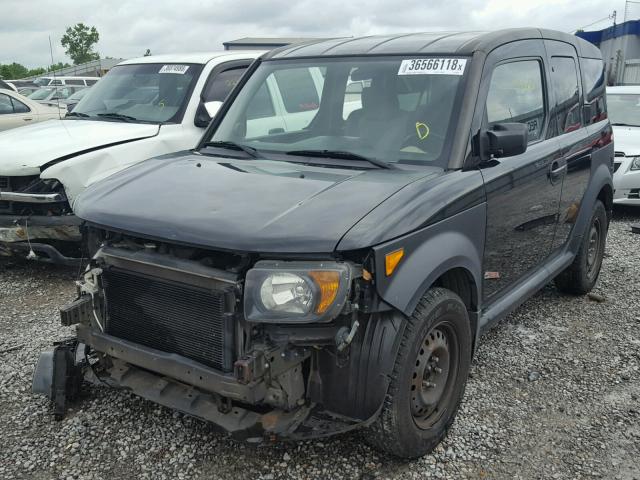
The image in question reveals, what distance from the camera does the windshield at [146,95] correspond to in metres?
6.35

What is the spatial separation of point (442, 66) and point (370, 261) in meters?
1.51

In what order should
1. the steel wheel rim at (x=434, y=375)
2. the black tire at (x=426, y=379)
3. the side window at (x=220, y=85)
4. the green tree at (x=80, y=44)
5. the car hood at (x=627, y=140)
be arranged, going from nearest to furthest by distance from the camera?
the black tire at (x=426, y=379) → the steel wheel rim at (x=434, y=375) → the side window at (x=220, y=85) → the car hood at (x=627, y=140) → the green tree at (x=80, y=44)

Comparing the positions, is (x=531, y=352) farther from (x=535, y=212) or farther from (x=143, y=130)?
(x=143, y=130)

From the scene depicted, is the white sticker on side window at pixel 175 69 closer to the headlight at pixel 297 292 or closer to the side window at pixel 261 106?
the side window at pixel 261 106

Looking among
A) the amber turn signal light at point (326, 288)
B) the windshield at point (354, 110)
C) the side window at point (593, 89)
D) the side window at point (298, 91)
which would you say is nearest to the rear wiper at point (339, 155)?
the windshield at point (354, 110)

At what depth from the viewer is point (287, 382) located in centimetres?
257

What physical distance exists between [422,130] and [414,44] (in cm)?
67

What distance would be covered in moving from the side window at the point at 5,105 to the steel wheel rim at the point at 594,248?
941 cm

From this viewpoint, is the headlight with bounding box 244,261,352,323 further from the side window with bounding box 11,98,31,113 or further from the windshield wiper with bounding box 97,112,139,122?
the side window with bounding box 11,98,31,113

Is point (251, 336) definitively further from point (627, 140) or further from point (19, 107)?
point (19, 107)

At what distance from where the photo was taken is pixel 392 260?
8.46ft

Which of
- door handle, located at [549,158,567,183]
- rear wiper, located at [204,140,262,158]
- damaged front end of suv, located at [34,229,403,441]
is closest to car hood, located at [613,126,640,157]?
door handle, located at [549,158,567,183]

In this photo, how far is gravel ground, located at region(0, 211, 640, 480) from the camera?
2.97 metres

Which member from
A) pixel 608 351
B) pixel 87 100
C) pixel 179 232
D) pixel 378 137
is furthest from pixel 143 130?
pixel 608 351
